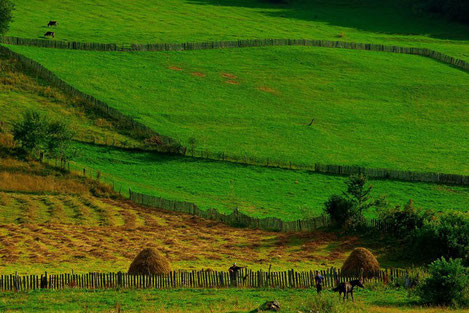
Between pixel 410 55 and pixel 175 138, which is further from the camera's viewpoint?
pixel 410 55

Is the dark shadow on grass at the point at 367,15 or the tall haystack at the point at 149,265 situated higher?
the dark shadow on grass at the point at 367,15

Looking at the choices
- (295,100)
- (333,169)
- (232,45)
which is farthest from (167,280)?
(232,45)

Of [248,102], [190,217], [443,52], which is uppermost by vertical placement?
[443,52]

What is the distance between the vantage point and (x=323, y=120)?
10319cm

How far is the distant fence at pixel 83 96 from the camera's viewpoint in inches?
3651

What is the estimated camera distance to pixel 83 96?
328 feet

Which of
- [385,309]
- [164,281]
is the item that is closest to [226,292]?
[164,281]

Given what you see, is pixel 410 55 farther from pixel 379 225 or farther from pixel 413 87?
pixel 379 225

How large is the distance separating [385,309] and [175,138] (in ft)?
172

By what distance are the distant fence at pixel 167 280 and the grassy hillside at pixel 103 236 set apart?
251 inches

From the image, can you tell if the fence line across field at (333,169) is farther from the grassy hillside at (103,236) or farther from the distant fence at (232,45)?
the distant fence at (232,45)

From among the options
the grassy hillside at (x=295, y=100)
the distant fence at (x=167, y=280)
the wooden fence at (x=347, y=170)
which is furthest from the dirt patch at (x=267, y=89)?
the distant fence at (x=167, y=280)

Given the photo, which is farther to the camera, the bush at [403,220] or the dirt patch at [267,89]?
the dirt patch at [267,89]

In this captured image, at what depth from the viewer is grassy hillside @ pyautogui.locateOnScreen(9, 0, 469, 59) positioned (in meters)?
129
